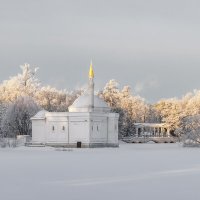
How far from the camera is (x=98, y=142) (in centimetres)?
7481

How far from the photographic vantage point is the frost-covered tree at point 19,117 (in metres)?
86.9

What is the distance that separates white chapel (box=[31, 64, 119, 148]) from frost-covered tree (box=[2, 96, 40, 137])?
31.0ft

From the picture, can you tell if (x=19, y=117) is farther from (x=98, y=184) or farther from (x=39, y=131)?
(x=98, y=184)

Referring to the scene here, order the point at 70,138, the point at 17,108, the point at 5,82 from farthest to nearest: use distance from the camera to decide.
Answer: the point at 5,82
the point at 17,108
the point at 70,138

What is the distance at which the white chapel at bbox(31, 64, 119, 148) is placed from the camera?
73812mm

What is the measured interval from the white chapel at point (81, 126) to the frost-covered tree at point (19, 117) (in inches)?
372

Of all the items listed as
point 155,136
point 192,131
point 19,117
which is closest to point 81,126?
point 192,131

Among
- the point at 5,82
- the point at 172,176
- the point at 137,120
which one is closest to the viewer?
the point at 172,176

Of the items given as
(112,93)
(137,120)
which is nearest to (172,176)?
(112,93)

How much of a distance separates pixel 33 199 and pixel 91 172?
35.8ft

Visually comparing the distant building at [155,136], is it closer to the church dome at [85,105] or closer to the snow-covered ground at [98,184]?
the church dome at [85,105]

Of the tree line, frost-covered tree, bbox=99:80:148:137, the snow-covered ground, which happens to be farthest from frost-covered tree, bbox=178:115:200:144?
the snow-covered ground

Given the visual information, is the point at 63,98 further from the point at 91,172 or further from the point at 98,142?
the point at 91,172

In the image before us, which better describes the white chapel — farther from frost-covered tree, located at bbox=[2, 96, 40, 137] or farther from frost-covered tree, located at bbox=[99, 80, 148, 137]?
frost-covered tree, located at bbox=[99, 80, 148, 137]
